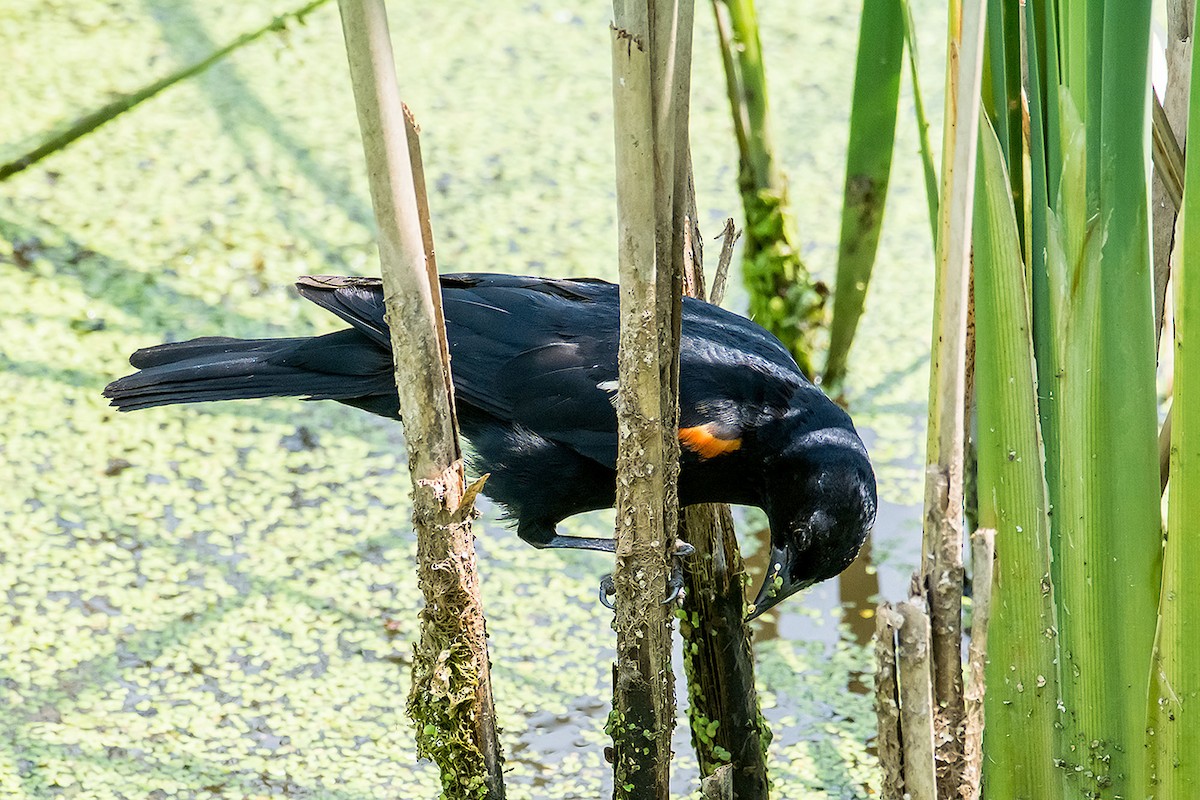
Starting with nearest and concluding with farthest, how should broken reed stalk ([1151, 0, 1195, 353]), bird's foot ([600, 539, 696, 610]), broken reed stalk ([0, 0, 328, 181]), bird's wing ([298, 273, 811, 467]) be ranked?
broken reed stalk ([1151, 0, 1195, 353])
bird's foot ([600, 539, 696, 610])
bird's wing ([298, 273, 811, 467])
broken reed stalk ([0, 0, 328, 181])

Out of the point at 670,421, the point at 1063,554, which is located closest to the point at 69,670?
the point at 670,421

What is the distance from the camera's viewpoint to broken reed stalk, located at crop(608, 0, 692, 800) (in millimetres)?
1486

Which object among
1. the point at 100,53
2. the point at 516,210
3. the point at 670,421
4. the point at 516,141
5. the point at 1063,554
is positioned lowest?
the point at 1063,554

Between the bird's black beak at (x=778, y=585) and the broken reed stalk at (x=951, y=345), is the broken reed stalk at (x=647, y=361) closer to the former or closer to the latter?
the broken reed stalk at (x=951, y=345)

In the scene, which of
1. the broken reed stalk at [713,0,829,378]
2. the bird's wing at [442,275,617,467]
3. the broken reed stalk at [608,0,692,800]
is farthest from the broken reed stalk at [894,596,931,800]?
the broken reed stalk at [713,0,829,378]

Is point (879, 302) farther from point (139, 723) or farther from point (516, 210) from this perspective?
point (139, 723)

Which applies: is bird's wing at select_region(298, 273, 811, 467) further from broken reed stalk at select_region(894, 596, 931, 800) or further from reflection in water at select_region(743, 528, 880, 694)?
reflection in water at select_region(743, 528, 880, 694)

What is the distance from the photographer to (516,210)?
4492mm

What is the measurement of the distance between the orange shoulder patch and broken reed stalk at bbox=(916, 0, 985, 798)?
0.77m

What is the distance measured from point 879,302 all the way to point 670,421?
8.46ft

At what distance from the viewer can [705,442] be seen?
239cm

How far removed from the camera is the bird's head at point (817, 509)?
7.57ft

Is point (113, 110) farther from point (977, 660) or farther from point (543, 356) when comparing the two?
point (977, 660)

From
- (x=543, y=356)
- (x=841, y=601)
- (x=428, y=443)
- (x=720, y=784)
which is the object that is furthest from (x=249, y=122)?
Answer: (x=720, y=784)
